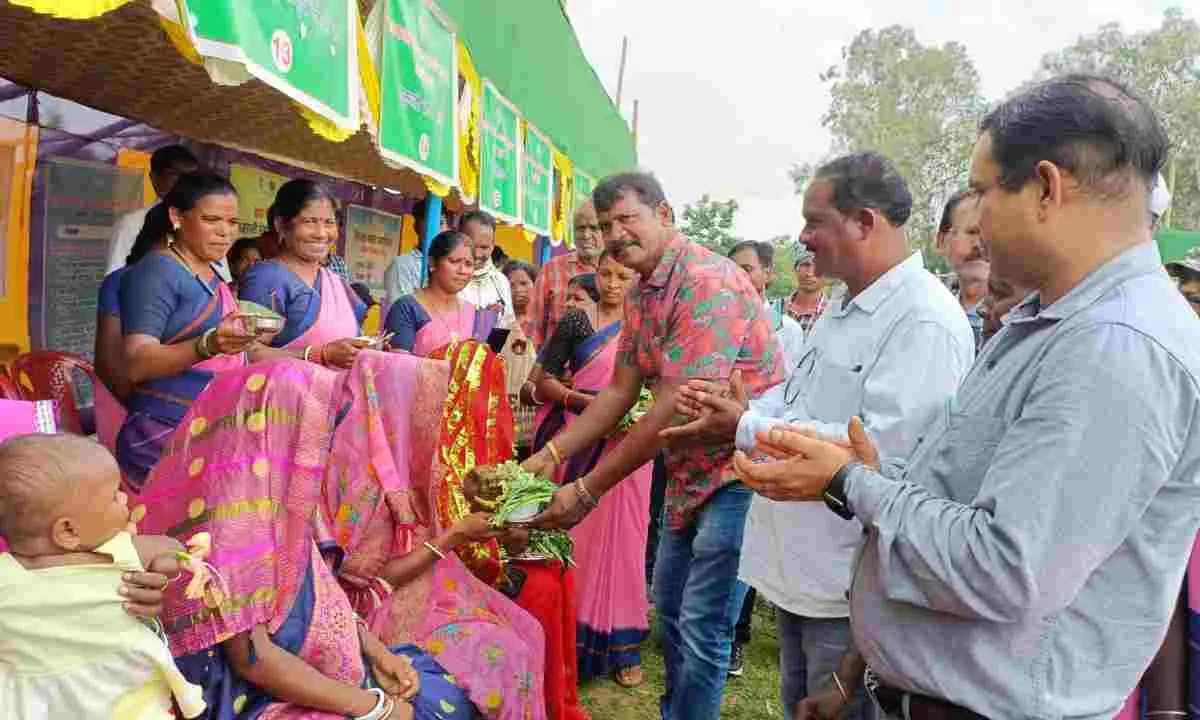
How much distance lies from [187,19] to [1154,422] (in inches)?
87.9

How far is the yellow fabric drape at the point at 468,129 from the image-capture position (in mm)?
5436

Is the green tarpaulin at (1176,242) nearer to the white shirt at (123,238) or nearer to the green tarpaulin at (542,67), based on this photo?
the green tarpaulin at (542,67)

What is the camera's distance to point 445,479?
2564mm

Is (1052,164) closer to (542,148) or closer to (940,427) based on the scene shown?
(940,427)

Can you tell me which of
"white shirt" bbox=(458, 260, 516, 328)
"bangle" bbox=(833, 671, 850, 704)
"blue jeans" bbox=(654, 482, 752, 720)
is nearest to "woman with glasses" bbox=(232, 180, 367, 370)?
"blue jeans" bbox=(654, 482, 752, 720)

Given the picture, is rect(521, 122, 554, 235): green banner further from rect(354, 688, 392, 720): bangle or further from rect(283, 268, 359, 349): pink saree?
rect(354, 688, 392, 720): bangle

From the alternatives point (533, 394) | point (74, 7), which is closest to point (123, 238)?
point (533, 394)

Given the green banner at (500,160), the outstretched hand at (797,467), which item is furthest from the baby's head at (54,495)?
the green banner at (500,160)

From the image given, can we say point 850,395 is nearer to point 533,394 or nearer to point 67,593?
point 67,593

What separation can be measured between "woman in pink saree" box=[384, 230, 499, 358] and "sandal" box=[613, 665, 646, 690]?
5.89 feet

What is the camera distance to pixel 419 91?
171 inches

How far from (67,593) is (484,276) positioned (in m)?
4.69

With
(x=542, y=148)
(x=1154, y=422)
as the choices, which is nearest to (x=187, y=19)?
(x=1154, y=422)

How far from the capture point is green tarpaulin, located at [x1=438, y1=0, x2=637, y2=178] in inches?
249
